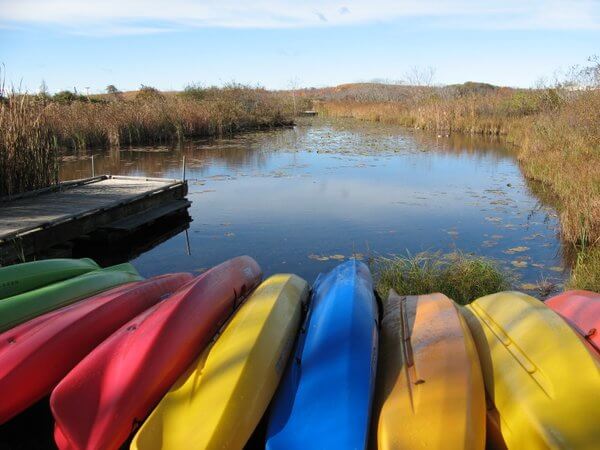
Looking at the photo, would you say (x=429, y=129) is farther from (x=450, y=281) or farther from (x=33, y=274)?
(x=33, y=274)

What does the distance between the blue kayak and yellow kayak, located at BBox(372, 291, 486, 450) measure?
89 millimetres

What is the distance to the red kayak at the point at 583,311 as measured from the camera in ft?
8.97

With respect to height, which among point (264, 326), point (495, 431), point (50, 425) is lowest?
point (50, 425)

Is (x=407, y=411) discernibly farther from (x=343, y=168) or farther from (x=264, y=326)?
(x=343, y=168)

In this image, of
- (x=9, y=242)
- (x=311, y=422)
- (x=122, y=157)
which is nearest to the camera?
(x=311, y=422)

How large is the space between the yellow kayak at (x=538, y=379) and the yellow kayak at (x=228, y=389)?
3.38 ft

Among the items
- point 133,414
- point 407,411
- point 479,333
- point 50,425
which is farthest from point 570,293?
point 50,425

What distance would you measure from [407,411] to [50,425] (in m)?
2.11

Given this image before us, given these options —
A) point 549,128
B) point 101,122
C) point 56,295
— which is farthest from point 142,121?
point 56,295

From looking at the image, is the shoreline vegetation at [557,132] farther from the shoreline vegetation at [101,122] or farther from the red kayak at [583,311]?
the shoreline vegetation at [101,122]

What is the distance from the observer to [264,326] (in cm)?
277

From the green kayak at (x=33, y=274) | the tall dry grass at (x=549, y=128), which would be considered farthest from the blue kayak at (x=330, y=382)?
the tall dry grass at (x=549, y=128)

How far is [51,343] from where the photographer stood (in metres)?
2.73

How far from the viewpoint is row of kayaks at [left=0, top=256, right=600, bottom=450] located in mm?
2016
